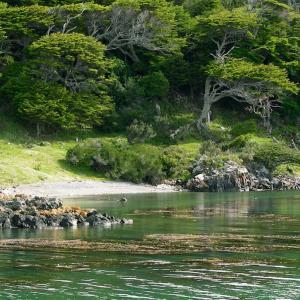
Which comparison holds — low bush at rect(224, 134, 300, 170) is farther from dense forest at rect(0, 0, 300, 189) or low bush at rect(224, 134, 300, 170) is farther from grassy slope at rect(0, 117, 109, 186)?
grassy slope at rect(0, 117, 109, 186)

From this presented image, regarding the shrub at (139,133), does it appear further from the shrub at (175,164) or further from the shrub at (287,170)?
the shrub at (287,170)

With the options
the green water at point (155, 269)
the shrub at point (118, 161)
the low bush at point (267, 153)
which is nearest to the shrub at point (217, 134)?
the low bush at point (267, 153)

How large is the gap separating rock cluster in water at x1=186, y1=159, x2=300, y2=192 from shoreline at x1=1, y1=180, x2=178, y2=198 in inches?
99.2

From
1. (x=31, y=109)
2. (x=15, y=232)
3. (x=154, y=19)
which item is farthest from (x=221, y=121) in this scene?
(x=15, y=232)

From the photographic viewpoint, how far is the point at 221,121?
9256 centimetres

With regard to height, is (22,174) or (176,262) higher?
(22,174)

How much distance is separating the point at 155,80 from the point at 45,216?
50.0m

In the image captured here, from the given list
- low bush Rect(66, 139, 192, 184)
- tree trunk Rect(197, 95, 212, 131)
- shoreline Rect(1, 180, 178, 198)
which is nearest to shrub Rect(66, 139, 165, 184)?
low bush Rect(66, 139, 192, 184)

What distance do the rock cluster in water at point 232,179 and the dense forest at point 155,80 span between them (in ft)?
3.12

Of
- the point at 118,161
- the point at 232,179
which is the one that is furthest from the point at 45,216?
the point at 232,179

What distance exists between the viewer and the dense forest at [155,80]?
77688 millimetres

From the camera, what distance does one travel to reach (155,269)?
84.0 ft

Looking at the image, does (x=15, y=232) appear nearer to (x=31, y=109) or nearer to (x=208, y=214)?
(x=208, y=214)

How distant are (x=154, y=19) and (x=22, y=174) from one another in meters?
28.9
